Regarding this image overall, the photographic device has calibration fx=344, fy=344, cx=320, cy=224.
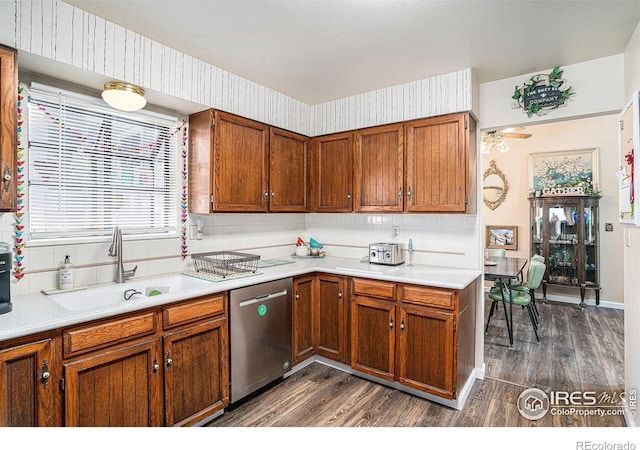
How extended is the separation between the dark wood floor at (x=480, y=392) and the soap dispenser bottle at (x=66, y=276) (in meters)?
1.25

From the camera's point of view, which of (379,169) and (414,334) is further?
(379,169)

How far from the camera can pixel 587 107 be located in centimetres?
250

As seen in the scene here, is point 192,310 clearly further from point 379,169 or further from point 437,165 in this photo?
point 437,165

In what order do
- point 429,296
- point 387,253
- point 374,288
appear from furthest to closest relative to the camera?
point 387,253 < point 374,288 < point 429,296

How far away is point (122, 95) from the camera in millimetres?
2127

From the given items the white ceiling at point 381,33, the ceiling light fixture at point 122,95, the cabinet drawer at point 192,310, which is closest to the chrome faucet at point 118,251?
A: the cabinet drawer at point 192,310

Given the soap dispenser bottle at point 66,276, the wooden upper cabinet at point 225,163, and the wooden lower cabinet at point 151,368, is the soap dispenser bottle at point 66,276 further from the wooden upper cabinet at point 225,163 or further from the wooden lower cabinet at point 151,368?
the wooden upper cabinet at point 225,163

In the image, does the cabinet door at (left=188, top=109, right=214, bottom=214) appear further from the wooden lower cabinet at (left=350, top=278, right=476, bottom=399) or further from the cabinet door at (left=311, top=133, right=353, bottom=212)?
the wooden lower cabinet at (left=350, top=278, right=476, bottom=399)

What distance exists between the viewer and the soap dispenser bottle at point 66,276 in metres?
2.05

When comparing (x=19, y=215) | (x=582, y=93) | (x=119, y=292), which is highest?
(x=582, y=93)

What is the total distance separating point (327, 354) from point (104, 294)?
1802mm

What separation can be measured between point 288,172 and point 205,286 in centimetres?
145

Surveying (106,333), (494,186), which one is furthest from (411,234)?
(494,186)

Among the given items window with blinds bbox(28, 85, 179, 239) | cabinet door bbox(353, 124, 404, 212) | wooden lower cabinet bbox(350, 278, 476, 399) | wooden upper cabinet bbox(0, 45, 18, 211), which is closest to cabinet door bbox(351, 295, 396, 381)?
wooden lower cabinet bbox(350, 278, 476, 399)
